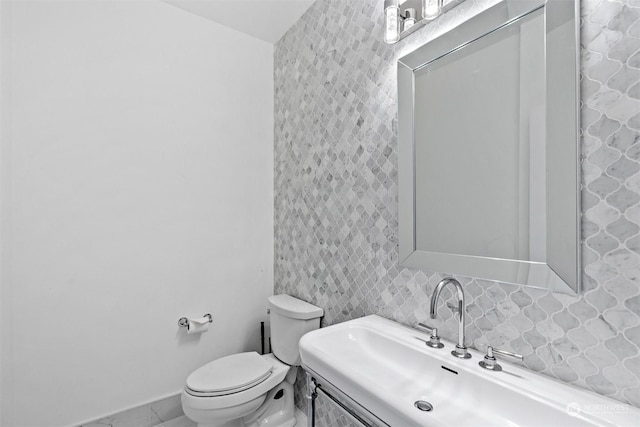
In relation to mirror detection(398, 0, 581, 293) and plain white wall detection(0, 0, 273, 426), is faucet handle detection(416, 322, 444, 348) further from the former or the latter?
plain white wall detection(0, 0, 273, 426)

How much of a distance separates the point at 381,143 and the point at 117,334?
1730mm

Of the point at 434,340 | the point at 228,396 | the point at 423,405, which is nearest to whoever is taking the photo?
the point at 423,405

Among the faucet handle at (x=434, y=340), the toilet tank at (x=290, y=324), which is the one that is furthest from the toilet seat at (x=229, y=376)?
the faucet handle at (x=434, y=340)

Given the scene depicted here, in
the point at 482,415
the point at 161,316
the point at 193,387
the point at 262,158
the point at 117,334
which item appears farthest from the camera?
the point at 262,158

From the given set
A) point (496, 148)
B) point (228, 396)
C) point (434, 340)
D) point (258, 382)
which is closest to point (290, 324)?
point (258, 382)

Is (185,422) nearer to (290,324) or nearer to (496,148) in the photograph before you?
(290,324)

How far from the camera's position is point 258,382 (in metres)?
1.64

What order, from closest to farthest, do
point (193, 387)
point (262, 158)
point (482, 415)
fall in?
1. point (482, 415)
2. point (193, 387)
3. point (262, 158)

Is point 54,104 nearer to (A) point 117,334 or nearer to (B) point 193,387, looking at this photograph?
(A) point 117,334

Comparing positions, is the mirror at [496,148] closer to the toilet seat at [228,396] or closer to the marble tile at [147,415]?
the toilet seat at [228,396]

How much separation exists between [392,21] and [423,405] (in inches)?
53.6

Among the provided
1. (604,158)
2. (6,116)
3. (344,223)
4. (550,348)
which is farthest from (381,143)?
(6,116)

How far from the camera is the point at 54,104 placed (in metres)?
1.59

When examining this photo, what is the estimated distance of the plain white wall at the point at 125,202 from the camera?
1.53m
